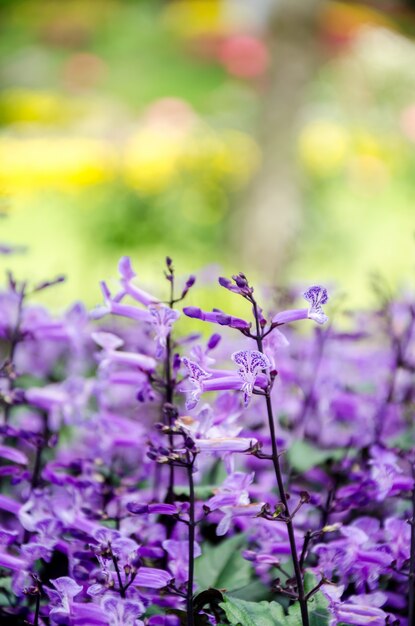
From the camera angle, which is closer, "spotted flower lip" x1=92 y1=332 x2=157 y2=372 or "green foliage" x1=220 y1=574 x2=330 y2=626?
"green foliage" x1=220 y1=574 x2=330 y2=626

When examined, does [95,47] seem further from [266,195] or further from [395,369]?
[395,369]

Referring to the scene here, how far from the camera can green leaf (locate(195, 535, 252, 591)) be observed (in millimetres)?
1553

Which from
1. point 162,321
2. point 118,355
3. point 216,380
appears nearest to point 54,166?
point 118,355

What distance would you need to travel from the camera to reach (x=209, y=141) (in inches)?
455

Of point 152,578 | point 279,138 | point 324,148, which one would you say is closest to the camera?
point 152,578

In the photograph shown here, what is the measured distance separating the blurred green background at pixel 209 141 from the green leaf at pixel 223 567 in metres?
3.81

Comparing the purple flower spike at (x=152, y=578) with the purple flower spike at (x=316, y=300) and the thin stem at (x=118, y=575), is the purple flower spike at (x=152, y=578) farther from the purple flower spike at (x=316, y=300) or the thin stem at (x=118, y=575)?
the purple flower spike at (x=316, y=300)

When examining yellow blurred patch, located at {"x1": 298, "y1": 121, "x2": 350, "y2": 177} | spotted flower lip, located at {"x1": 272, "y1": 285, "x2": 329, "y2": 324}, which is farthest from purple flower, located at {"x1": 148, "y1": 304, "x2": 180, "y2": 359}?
yellow blurred patch, located at {"x1": 298, "y1": 121, "x2": 350, "y2": 177}

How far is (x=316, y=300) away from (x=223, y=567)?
1.80 ft

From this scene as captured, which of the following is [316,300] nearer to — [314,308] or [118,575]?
[314,308]

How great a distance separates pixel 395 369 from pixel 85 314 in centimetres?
70

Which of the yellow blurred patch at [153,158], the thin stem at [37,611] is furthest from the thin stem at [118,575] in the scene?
the yellow blurred patch at [153,158]

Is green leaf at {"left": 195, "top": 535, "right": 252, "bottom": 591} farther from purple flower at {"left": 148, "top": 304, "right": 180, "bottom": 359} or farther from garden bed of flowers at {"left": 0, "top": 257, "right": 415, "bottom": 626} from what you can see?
purple flower at {"left": 148, "top": 304, "right": 180, "bottom": 359}

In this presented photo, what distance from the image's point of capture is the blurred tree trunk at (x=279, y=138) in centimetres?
879
